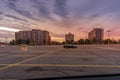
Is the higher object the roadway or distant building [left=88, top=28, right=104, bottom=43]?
distant building [left=88, top=28, right=104, bottom=43]

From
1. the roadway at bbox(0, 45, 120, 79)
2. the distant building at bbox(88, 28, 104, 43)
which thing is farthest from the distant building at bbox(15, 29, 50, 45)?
the roadway at bbox(0, 45, 120, 79)

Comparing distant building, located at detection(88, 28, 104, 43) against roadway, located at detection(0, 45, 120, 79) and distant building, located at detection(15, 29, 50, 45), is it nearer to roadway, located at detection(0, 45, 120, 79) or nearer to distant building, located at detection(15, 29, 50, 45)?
distant building, located at detection(15, 29, 50, 45)

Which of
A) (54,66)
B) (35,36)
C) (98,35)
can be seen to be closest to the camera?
(54,66)

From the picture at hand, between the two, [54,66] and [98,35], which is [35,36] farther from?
[54,66]

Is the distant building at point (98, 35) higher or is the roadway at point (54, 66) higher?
the distant building at point (98, 35)

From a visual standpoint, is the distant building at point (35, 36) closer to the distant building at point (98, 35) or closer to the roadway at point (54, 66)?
the distant building at point (98, 35)

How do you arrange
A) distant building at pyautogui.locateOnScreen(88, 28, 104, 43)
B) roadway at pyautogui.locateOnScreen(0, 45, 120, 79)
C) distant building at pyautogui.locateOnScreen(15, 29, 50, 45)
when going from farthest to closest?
distant building at pyautogui.locateOnScreen(15, 29, 50, 45) → distant building at pyautogui.locateOnScreen(88, 28, 104, 43) → roadway at pyautogui.locateOnScreen(0, 45, 120, 79)

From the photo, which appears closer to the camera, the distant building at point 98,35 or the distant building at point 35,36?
the distant building at point 98,35

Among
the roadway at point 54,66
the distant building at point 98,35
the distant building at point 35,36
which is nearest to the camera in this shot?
the roadway at point 54,66

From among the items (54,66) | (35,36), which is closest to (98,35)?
(35,36)

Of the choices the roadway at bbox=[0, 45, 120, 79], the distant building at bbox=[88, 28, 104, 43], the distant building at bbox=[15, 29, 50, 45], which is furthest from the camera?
the distant building at bbox=[15, 29, 50, 45]

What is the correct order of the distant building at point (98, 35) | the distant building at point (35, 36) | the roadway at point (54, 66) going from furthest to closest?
the distant building at point (35, 36) < the distant building at point (98, 35) < the roadway at point (54, 66)

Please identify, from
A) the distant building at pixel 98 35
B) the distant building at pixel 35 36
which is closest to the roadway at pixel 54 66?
the distant building at pixel 98 35

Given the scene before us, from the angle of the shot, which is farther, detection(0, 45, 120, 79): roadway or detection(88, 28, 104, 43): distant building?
detection(88, 28, 104, 43): distant building
